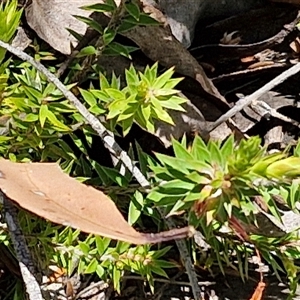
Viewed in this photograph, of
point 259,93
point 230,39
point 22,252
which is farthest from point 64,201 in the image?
point 230,39

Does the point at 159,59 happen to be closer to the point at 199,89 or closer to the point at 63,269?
the point at 199,89

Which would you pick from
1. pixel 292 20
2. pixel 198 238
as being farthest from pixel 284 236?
pixel 292 20

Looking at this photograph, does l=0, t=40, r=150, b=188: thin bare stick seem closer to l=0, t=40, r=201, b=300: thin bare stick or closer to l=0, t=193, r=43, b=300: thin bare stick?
l=0, t=40, r=201, b=300: thin bare stick

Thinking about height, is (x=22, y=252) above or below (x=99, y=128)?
below

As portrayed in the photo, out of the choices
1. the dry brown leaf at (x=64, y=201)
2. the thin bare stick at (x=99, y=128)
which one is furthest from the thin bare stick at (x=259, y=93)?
the dry brown leaf at (x=64, y=201)

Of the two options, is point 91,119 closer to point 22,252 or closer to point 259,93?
point 22,252

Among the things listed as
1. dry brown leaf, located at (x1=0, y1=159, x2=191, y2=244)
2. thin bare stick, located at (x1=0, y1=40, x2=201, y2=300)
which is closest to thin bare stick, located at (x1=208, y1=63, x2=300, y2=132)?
thin bare stick, located at (x1=0, y1=40, x2=201, y2=300)
